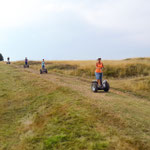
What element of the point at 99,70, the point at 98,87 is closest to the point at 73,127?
the point at 98,87

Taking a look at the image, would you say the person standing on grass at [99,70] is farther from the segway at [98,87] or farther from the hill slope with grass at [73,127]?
the hill slope with grass at [73,127]

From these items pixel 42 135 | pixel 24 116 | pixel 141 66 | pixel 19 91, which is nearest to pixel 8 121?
pixel 24 116

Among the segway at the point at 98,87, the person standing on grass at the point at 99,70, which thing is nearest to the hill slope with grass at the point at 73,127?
the segway at the point at 98,87

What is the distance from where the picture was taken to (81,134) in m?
5.08

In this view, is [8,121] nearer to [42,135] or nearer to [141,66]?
[42,135]

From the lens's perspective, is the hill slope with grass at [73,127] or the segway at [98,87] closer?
the hill slope with grass at [73,127]

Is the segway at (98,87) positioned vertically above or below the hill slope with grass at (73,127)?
above

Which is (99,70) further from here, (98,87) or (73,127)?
(73,127)

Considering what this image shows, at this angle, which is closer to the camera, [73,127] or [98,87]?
[73,127]

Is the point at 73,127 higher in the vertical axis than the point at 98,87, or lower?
lower

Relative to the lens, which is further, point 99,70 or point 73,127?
point 99,70

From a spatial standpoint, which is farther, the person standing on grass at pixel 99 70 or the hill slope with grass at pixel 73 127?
the person standing on grass at pixel 99 70

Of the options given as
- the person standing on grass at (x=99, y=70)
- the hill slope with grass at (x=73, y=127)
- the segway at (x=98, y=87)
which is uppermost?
the person standing on grass at (x=99, y=70)

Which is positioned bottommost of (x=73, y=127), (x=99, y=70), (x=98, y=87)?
(x=73, y=127)
